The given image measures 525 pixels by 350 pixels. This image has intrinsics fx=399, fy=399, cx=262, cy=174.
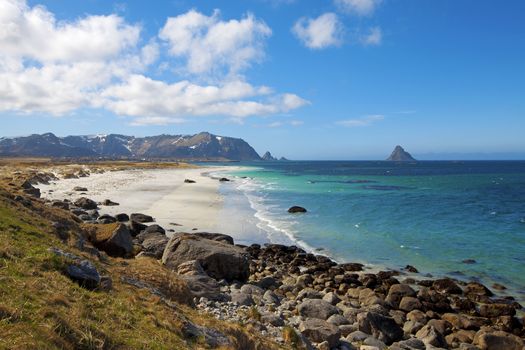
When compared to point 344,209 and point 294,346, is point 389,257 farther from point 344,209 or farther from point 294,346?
point 344,209

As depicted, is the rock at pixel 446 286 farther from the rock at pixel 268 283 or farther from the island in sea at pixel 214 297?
the rock at pixel 268 283

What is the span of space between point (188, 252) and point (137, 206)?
28.4m

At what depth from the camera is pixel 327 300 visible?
18.2m

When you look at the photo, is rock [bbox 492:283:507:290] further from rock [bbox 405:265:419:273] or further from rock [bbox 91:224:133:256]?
rock [bbox 91:224:133:256]

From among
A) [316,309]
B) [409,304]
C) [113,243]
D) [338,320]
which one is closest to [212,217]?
[113,243]

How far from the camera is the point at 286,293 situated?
1944cm

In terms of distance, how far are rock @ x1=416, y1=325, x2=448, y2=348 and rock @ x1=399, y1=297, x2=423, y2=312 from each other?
2982mm

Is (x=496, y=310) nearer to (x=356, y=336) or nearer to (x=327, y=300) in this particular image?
(x=327, y=300)

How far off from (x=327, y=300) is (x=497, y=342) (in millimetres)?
6687

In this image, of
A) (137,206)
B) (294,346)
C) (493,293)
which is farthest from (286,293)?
(137,206)

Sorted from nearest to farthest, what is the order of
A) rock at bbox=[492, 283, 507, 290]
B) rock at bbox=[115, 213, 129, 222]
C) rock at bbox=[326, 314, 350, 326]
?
1. rock at bbox=[326, 314, 350, 326]
2. rock at bbox=[492, 283, 507, 290]
3. rock at bbox=[115, 213, 129, 222]

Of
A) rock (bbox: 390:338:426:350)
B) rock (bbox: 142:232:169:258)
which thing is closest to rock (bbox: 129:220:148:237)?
rock (bbox: 142:232:169:258)

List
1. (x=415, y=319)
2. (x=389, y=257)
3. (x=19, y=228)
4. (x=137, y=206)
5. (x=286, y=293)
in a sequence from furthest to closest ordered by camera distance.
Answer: (x=137, y=206) < (x=389, y=257) < (x=286, y=293) < (x=415, y=319) < (x=19, y=228)

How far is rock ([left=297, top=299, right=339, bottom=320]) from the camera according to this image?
15602mm
